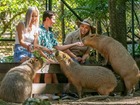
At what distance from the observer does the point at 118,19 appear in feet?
30.9

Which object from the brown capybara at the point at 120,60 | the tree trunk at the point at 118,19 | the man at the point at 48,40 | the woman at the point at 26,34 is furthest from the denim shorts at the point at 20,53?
the tree trunk at the point at 118,19

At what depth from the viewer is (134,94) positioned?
8594mm

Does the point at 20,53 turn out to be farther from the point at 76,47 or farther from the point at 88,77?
the point at 88,77

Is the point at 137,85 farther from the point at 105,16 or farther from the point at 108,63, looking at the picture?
the point at 105,16

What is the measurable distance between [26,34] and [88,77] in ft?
5.07

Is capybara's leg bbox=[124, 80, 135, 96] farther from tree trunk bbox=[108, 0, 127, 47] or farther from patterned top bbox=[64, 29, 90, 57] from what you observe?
tree trunk bbox=[108, 0, 127, 47]

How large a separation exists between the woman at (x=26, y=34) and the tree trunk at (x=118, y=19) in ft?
6.46

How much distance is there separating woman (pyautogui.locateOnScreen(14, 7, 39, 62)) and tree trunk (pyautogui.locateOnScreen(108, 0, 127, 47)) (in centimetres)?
197

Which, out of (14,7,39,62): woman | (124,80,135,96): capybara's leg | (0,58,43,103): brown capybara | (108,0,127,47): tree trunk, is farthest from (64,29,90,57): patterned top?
(0,58,43,103): brown capybara

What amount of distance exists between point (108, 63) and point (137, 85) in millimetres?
963

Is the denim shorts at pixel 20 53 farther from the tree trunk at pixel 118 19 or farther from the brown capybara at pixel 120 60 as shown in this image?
the tree trunk at pixel 118 19

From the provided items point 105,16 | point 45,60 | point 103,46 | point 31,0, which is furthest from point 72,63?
point 31,0

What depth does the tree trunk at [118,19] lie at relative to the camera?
939 centimetres

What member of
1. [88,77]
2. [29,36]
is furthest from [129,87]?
[29,36]
